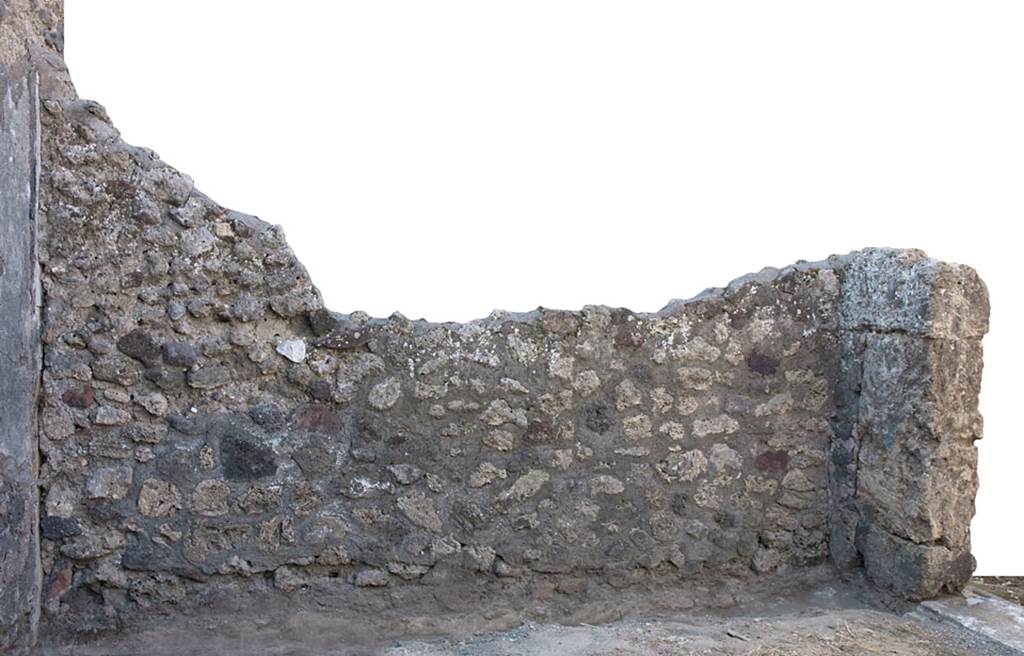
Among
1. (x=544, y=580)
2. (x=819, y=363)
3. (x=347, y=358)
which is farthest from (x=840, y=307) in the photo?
(x=347, y=358)

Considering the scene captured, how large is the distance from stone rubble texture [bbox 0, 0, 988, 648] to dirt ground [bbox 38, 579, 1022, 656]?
109 millimetres

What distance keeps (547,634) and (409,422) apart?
3.25ft

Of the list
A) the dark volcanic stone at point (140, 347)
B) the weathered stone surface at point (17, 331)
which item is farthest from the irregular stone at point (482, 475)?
the weathered stone surface at point (17, 331)

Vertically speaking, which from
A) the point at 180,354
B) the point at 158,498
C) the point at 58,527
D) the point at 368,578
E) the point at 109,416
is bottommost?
the point at 368,578

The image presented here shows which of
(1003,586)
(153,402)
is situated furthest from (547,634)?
(1003,586)

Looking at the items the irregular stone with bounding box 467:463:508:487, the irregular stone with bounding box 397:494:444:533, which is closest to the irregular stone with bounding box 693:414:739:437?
the irregular stone with bounding box 467:463:508:487

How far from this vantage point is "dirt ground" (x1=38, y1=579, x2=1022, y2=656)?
13.6 feet

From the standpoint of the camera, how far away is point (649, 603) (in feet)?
15.2

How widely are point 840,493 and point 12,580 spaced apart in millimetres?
3329

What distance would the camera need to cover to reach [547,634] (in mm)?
4340

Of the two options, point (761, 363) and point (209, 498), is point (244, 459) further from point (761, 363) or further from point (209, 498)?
point (761, 363)

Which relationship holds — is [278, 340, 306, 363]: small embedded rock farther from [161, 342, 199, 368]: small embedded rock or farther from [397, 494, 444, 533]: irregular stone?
[397, 494, 444, 533]: irregular stone

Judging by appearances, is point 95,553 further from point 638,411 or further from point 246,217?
point 638,411

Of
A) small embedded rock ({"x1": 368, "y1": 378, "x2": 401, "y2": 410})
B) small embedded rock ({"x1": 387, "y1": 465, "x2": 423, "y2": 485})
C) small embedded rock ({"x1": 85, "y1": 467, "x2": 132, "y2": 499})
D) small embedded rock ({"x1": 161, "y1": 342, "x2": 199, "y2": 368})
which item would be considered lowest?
small embedded rock ({"x1": 85, "y1": 467, "x2": 132, "y2": 499})
